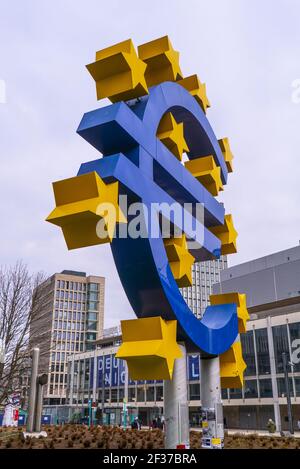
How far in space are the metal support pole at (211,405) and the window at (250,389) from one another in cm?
3641

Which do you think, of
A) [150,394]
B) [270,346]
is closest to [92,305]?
[150,394]

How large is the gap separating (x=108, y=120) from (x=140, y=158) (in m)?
1.25

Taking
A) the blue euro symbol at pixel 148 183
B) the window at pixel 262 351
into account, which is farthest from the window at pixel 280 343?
the blue euro symbol at pixel 148 183

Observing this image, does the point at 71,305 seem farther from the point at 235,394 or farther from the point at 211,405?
the point at 211,405

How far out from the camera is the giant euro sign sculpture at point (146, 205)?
8.62 m

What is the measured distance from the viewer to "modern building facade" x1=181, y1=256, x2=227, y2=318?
13725 cm

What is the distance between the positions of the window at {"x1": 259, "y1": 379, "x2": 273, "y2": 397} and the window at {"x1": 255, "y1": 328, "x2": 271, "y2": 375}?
0.85 metres

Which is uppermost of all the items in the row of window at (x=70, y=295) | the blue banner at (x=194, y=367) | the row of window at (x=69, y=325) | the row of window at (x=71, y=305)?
the row of window at (x=70, y=295)

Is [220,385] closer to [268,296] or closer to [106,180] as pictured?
[106,180]

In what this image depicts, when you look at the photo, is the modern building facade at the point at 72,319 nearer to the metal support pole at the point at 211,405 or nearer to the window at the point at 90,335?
the window at the point at 90,335

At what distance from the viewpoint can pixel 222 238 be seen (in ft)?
51.7

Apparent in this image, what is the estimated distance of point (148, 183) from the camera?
407 inches

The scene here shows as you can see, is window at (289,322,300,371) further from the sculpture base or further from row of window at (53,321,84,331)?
row of window at (53,321,84,331)

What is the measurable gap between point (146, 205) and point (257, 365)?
136 feet
